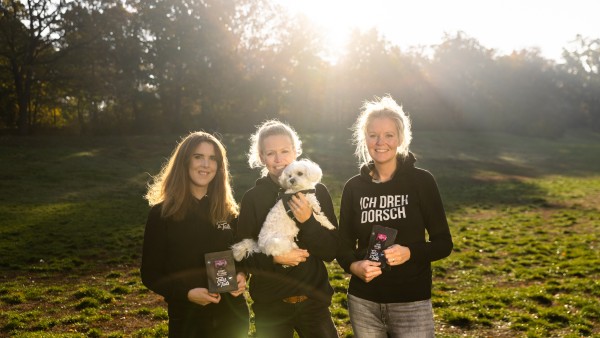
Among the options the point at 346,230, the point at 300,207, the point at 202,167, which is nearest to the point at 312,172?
the point at 300,207

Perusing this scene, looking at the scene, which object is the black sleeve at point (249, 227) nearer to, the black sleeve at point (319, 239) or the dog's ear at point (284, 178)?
the dog's ear at point (284, 178)

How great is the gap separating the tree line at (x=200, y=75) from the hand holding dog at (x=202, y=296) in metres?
36.1

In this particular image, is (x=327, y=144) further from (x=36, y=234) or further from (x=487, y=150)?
(x=36, y=234)

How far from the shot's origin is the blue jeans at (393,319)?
336cm

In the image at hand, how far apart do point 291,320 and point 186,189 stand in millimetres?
1400

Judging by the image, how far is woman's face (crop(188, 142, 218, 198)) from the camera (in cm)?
406

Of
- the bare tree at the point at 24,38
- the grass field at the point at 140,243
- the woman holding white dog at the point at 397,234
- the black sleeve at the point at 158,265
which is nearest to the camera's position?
the woman holding white dog at the point at 397,234

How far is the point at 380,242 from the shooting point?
336 cm

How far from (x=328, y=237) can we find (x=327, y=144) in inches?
1427

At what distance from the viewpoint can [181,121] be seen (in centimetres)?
4288

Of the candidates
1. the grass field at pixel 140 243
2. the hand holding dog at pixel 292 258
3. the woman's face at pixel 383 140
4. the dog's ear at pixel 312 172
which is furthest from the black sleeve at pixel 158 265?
the grass field at pixel 140 243

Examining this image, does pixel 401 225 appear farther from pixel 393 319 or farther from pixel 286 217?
pixel 286 217

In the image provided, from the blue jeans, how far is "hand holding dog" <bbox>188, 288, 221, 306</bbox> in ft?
3.55

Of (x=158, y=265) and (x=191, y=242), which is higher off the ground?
(x=191, y=242)
